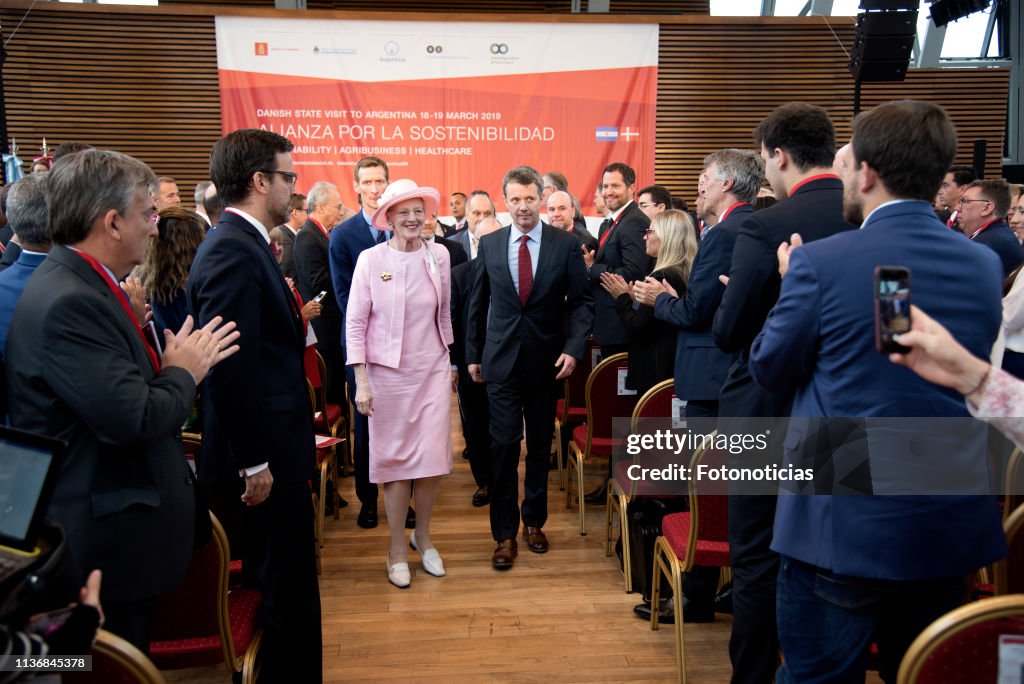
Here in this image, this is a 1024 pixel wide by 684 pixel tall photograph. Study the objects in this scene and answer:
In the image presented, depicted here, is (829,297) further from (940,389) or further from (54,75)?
(54,75)

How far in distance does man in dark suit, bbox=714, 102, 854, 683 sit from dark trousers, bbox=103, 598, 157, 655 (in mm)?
1535

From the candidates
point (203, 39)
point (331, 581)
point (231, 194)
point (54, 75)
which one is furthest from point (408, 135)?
point (231, 194)

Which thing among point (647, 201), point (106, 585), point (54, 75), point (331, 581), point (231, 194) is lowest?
point (331, 581)

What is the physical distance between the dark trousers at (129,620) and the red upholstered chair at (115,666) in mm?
290

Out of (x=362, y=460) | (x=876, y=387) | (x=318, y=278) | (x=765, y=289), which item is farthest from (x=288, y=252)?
(x=876, y=387)

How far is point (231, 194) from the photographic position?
7.13 feet

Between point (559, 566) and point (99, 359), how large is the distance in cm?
258

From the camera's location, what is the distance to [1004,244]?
4637 millimetres

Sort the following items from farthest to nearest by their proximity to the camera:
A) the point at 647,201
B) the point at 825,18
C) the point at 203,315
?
1. the point at 825,18
2. the point at 647,201
3. the point at 203,315

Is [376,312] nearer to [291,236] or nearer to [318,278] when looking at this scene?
[318,278]

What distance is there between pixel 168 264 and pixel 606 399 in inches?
81.1

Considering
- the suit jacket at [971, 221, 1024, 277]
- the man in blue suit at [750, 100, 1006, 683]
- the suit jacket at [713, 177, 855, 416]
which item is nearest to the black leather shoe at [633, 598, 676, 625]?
the suit jacket at [713, 177, 855, 416]

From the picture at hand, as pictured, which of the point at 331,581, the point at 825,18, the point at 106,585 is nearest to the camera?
the point at 106,585

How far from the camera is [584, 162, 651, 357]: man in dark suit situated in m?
4.26
